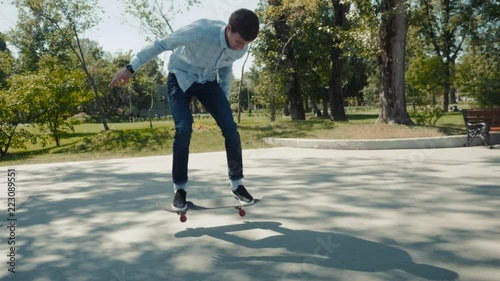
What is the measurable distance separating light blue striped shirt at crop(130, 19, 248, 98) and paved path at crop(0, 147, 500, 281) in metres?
1.37

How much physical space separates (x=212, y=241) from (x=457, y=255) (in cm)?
170

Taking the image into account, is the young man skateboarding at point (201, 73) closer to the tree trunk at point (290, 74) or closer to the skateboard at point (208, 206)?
the skateboard at point (208, 206)

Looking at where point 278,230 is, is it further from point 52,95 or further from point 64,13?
point 64,13

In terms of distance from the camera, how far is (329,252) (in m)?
2.92

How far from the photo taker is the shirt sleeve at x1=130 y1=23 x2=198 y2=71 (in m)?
3.66

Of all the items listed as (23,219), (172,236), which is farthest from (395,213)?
(23,219)

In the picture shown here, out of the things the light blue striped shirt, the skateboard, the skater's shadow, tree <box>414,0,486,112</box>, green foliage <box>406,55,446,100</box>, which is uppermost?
tree <box>414,0,486,112</box>

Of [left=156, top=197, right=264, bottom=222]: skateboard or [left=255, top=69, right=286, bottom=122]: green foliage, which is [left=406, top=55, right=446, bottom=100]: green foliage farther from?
[left=156, top=197, right=264, bottom=222]: skateboard

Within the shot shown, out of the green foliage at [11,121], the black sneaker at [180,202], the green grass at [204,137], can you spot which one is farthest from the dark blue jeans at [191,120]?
the green foliage at [11,121]

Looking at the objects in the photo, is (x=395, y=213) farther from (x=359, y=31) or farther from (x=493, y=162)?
(x=359, y=31)

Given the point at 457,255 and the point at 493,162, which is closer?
the point at 457,255

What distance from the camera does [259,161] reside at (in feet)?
28.3

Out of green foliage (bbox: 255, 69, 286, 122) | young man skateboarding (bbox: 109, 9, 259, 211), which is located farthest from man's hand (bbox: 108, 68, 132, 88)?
green foliage (bbox: 255, 69, 286, 122)

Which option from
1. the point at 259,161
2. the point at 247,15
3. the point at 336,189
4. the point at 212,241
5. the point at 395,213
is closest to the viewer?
the point at 212,241
